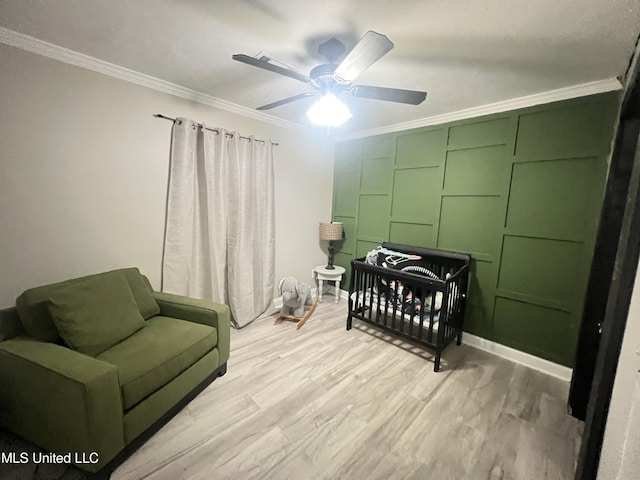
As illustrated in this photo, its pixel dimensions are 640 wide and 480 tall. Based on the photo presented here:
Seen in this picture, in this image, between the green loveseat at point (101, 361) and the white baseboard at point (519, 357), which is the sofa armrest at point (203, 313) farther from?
the white baseboard at point (519, 357)

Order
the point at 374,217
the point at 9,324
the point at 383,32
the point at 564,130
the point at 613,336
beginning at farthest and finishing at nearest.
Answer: the point at 374,217
the point at 564,130
the point at 9,324
the point at 383,32
the point at 613,336

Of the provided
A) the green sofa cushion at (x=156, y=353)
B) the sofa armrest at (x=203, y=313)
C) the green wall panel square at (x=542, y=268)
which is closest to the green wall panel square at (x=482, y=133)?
the green wall panel square at (x=542, y=268)

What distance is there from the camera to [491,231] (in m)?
2.48

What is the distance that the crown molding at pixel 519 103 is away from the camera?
1.91 meters

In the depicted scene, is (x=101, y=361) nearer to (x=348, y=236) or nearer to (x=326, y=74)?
(x=326, y=74)

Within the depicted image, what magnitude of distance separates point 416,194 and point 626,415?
262cm

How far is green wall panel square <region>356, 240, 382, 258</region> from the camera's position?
11.3 feet

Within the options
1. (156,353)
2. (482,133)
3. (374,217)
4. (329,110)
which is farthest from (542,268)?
(156,353)

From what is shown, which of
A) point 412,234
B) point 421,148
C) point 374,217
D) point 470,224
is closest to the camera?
point 470,224

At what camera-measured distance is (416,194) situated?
300 cm

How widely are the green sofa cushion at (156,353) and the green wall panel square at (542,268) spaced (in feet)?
8.45

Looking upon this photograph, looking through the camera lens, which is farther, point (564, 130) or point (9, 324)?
point (564, 130)

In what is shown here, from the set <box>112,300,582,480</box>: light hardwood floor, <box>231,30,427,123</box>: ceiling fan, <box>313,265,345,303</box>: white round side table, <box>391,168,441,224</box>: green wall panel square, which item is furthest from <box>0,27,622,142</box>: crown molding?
<box>112,300,582,480</box>: light hardwood floor

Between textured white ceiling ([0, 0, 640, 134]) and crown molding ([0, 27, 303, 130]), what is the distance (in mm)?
60
